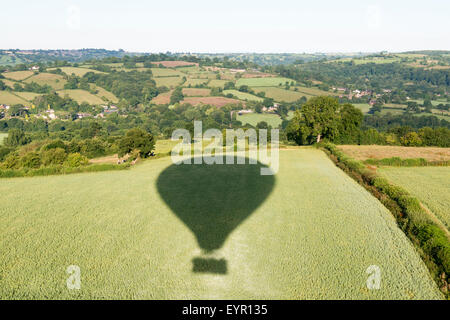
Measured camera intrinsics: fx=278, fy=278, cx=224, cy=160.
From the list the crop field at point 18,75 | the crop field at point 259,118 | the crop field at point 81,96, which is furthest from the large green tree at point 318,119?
the crop field at point 18,75

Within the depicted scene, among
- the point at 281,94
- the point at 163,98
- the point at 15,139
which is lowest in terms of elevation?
the point at 15,139

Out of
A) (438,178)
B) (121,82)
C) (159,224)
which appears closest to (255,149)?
(438,178)

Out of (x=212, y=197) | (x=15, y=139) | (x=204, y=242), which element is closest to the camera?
(x=204, y=242)

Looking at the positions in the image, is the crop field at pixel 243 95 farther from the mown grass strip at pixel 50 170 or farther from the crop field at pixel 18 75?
the mown grass strip at pixel 50 170

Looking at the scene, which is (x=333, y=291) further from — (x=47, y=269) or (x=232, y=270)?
(x=47, y=269)

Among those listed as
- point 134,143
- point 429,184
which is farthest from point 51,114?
point 429,184

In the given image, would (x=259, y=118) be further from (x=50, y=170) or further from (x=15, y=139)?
(x=50, y=170)
